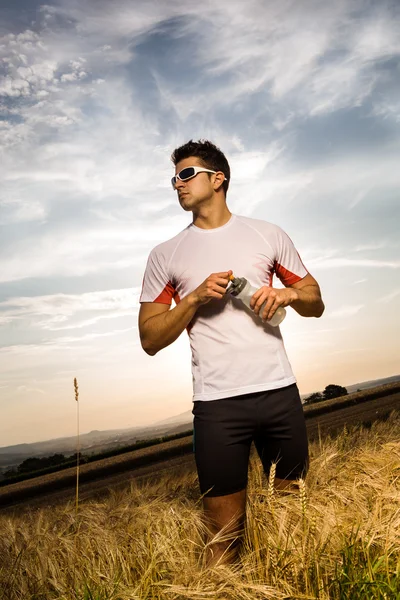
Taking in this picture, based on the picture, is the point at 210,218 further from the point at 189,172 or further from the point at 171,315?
the point at 171,315

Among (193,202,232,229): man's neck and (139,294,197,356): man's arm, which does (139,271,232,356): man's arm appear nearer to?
(139,294,197,356): man's arm

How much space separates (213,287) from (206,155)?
950mm

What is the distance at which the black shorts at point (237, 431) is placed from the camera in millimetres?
3129

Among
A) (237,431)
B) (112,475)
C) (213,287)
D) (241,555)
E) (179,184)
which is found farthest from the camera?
(112,475)

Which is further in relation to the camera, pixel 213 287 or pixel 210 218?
pixel 210 218

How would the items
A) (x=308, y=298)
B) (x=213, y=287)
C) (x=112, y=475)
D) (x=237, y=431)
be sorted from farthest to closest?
(x=112, y=475) < (x=308, y=298) < (x=237, y=431) < (x=213, y=287)

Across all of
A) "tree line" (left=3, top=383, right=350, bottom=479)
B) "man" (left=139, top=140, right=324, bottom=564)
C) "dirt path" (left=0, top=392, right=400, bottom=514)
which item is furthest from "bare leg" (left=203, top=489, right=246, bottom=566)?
"tree line" (left=3, top=383, right=350, bottom=479)

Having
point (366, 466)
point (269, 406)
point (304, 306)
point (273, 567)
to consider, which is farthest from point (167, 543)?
point (366, 466)

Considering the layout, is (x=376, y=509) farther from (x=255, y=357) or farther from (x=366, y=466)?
(x=366, y=466)

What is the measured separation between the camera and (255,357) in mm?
3184

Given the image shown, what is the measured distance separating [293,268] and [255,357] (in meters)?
0.63

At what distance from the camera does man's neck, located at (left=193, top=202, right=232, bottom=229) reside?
350 cm

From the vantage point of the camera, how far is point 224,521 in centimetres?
316

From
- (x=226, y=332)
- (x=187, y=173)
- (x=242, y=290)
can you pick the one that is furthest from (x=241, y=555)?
(x=187, y=173)
